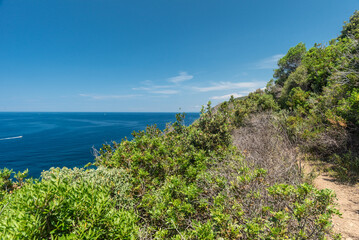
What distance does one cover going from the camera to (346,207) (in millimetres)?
5941

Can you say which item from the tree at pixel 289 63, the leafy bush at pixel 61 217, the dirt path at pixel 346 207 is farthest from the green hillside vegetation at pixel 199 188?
the tree at pixel 289 63

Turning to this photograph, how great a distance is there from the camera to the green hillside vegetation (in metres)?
2.95

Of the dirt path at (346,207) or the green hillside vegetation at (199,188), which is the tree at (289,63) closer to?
the green hillside vegetation at (199,188)

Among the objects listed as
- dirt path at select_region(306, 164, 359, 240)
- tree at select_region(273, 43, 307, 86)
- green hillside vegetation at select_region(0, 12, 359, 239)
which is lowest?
dirt path at select_region(306, 164, 359, 240)

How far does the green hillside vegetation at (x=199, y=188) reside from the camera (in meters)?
2.95

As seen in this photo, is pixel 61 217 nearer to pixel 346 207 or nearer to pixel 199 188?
pixel 199 188

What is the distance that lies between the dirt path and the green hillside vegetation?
0.84 meters

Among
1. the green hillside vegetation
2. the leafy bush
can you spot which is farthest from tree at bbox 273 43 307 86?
the leafy bush

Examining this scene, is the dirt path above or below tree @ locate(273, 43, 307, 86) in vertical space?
below

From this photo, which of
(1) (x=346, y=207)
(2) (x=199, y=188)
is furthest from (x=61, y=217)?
(1) (x=346, y=207)

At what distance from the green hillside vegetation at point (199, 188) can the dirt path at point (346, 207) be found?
835 mm

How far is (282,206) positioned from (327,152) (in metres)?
9.52

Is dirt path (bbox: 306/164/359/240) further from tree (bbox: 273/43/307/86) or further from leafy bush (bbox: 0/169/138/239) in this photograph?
tree (bbox: 273/43/307/86)

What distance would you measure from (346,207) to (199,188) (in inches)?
239
